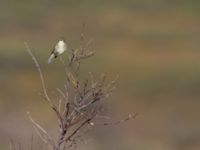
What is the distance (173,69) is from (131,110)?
241 centimetres

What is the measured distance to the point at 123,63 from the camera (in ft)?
58.7

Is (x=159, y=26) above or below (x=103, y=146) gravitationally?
above

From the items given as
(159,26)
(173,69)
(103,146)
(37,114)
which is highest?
(159,26)

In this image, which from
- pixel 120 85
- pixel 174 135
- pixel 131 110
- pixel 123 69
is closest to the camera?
pixel 174 135

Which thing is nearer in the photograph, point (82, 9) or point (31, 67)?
point (31, 67)

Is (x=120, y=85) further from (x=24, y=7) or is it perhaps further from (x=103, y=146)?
(x=24, y=7)

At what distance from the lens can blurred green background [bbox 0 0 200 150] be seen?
45.3 ft

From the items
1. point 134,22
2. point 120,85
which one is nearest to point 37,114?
point 120,85

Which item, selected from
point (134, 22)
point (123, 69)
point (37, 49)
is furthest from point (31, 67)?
point (134, 22)

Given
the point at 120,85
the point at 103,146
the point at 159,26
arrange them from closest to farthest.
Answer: the point at 103,146 < the point at 120,85 < the point at 159,26

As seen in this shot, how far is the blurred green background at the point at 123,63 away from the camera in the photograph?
1380 centimetres

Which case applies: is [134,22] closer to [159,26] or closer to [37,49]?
[159,26]

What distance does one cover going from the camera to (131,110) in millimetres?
15031

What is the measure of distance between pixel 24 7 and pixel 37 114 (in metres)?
6.77
